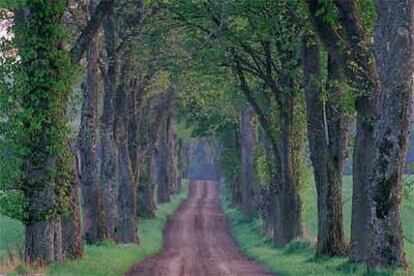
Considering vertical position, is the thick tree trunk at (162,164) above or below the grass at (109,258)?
above

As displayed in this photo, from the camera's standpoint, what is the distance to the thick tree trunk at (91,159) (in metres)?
29.8

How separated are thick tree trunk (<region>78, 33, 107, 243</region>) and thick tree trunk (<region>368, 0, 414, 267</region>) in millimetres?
12144

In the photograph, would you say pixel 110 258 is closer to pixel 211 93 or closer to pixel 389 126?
pixel 389 126

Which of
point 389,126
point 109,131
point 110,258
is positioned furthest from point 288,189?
point 389,126

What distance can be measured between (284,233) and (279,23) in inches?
415

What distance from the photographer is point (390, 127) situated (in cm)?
1983

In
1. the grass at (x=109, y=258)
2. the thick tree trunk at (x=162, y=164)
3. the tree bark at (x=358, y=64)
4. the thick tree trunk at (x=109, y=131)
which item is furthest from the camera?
the thick tree trunk at (x=162, y=164)

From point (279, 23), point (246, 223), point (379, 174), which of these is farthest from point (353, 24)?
point (246, 223)

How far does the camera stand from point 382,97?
1998cm

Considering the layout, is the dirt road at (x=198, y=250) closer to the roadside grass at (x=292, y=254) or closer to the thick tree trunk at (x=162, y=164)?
the roadside grass at (x=292, y=254)

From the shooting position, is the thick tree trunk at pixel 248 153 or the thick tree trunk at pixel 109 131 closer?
the thick tree trunk at pixel 109 131

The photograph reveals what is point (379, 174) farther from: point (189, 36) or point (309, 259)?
point (189, 36)

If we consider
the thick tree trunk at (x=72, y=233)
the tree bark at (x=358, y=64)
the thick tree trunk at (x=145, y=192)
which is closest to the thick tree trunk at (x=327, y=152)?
the tree bark at (x=358, y=64)

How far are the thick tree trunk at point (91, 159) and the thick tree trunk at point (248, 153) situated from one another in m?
19.0
